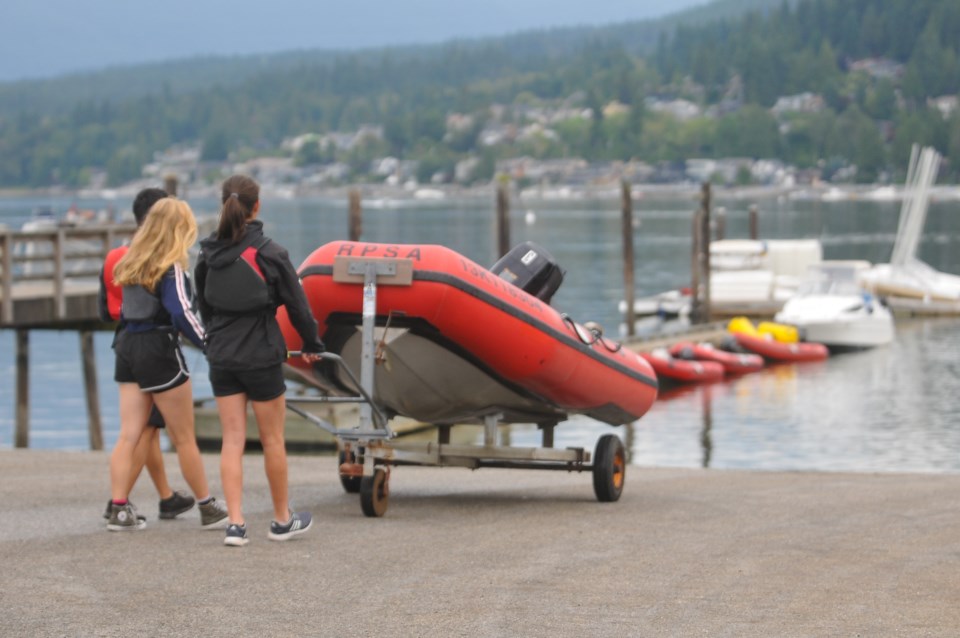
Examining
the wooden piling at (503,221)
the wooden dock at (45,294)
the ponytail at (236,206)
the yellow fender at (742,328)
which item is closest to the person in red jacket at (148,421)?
the ponytail at (236,206)

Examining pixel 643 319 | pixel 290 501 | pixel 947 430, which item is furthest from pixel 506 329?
pixel 643 319

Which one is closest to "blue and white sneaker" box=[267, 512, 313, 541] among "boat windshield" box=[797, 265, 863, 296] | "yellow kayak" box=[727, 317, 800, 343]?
"yellow kayak" box=[727, 317, 800, 343]

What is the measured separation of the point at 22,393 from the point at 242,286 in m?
18.2

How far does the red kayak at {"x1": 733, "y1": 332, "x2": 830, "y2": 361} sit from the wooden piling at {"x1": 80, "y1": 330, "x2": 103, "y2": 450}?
17119 millimetres

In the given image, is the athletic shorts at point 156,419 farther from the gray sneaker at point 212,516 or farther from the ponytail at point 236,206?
the ponytail at point 236,206

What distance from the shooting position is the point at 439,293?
9.64 metres

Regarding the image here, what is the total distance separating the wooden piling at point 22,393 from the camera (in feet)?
82.2

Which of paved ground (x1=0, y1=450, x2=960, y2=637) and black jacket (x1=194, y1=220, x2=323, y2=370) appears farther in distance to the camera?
black jacket (x1=194, y1=220, x2=323, y2=370)

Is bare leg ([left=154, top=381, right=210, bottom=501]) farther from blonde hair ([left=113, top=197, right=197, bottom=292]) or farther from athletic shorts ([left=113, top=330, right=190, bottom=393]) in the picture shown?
blonde hair ([left=113, top=197, right=197, bottom=292])

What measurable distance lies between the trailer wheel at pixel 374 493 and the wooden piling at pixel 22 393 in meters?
16.0

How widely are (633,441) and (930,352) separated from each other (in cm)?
1880

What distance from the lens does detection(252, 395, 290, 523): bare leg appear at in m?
8.53

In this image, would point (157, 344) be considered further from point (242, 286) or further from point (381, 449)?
point (381, 449)

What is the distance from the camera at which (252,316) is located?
8.46m
